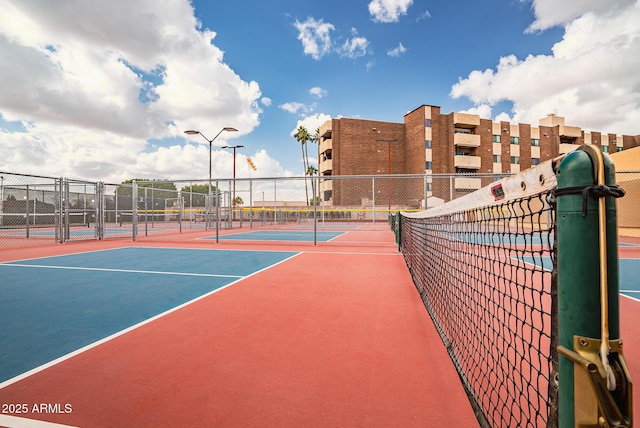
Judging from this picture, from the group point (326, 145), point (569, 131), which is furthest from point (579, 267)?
point (569, 131)

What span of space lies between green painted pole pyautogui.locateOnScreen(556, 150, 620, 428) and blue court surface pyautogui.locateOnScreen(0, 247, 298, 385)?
4078 millimetres

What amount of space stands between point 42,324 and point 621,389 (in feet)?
17.8

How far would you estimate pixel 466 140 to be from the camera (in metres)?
46.4

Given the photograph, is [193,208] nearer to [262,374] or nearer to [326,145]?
[326,145]

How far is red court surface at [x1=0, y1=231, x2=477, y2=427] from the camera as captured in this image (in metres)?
2.24

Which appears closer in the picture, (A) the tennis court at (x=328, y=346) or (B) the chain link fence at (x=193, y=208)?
(A) the tennis court at (x=328, y=346)

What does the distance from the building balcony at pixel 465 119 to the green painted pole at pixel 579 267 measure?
50.6 meters

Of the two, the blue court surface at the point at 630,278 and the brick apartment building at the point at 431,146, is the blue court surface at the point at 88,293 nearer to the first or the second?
the blue court surface at the point at 630,278

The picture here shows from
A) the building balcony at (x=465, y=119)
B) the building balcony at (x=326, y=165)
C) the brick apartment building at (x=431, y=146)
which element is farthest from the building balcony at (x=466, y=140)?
the building balcony at (x=326, y=165)

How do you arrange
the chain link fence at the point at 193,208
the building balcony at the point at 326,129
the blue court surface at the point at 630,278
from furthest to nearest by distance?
the building balcony at the point at 326,129 < the chain link fence at the point at 193,208 < the blue court surface at the point at 630,278

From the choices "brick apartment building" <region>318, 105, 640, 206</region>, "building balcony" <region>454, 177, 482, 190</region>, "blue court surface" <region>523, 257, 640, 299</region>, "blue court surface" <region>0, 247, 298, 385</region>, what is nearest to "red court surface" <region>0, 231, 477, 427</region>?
"blue court surface" <region>0, 247, 298, 385</region>

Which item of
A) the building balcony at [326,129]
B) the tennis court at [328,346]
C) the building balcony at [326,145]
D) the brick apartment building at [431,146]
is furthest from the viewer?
the building balcony at [326,145]

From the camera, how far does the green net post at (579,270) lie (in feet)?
3.40

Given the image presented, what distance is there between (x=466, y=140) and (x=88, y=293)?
50.3 metres
